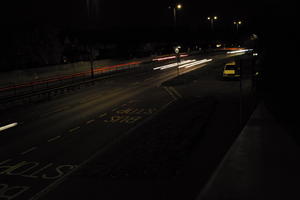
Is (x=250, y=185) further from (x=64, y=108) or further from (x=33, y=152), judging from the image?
(x=64, y=108)

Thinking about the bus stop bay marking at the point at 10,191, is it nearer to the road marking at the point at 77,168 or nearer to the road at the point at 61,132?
the road at the point at 61,132

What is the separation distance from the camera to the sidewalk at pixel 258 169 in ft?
25.9

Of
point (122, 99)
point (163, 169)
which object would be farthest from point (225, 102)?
point (163, 169)

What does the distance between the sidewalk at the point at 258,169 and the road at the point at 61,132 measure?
207 inches

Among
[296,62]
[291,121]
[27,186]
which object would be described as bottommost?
[27,186]

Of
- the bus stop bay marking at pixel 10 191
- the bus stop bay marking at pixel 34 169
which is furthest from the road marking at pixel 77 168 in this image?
the bus stop bay marking at pixel 10 191

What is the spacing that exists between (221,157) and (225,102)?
1117 centimetres

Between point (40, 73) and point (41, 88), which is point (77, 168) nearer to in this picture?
point (41, 88)

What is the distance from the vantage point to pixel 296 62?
11.6 metres

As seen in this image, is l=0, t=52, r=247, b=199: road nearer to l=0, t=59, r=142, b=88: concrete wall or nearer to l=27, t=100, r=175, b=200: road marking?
l=27, t=100, r=175, b=200: road marking

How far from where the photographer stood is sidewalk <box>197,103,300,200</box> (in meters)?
7.91

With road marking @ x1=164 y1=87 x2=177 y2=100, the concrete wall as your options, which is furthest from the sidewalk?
the concrete wall

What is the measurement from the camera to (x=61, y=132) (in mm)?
16906

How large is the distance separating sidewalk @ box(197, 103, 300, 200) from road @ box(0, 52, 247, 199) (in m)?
5.25
